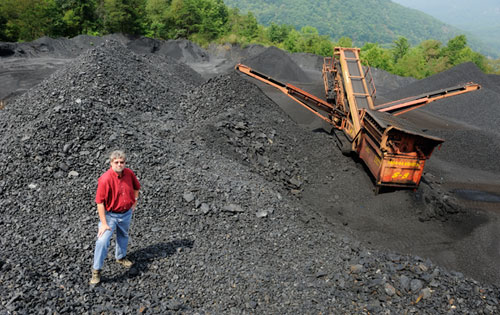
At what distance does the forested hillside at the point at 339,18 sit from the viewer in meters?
150

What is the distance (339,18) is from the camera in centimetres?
16438

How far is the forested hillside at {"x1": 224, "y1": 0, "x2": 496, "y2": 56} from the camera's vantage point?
5901 inches

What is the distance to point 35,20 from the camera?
27.0 metres

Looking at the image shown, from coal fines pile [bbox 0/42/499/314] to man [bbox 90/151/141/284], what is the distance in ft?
1.57

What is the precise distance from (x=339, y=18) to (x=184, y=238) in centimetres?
17922

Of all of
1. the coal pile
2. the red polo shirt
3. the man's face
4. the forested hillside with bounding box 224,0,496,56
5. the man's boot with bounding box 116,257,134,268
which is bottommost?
the man's boot with bounding box 116,257,134,268

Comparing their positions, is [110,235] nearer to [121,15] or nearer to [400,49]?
[121,15]

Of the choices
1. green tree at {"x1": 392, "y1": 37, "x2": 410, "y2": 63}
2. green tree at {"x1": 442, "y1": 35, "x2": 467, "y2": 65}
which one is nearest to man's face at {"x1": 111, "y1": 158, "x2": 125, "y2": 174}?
green tree at {"x1": 442, "y1": 35, "x2": 467, "y2": 65}

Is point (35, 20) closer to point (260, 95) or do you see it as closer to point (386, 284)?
point (260, 95)

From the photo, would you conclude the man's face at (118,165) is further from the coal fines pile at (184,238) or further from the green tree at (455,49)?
the green tree at (455,49)

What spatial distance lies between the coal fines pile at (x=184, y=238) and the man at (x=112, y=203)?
479 millimetres

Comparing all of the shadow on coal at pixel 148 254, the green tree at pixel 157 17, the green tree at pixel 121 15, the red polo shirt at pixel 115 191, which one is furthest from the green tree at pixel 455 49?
the red polo shirt at pixel 115 191

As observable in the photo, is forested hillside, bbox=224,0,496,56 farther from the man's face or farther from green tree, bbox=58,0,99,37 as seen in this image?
the man's face

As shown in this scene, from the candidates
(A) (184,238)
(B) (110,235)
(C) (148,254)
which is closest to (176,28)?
(A) (184,238)
